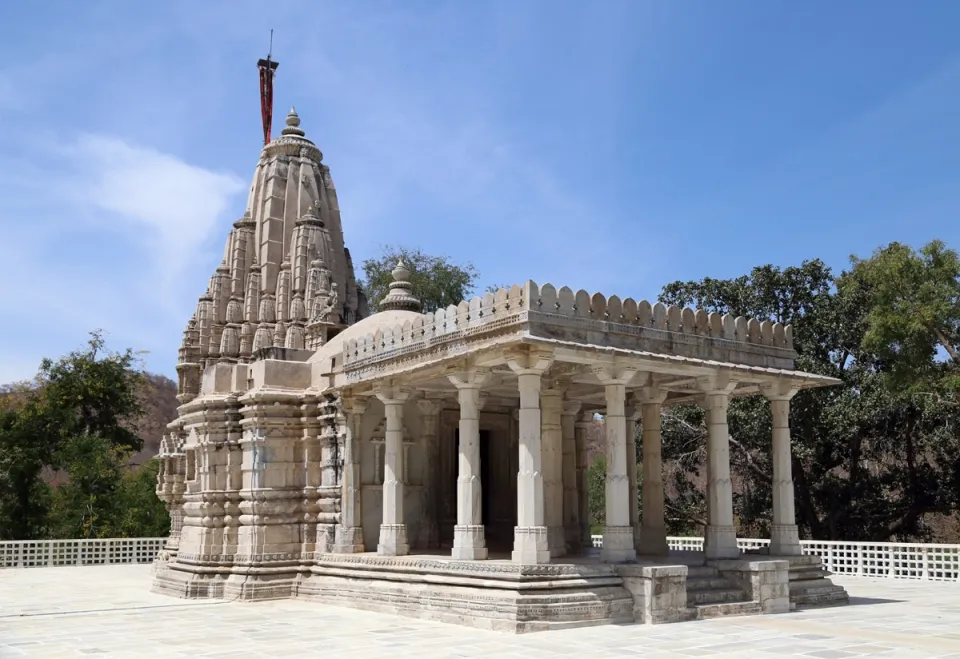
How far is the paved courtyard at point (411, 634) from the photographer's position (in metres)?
10.3

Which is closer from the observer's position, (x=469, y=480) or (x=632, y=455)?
(x=469, y=480)

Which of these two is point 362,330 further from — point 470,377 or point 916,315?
point 916,315

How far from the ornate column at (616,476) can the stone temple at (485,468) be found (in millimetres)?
32

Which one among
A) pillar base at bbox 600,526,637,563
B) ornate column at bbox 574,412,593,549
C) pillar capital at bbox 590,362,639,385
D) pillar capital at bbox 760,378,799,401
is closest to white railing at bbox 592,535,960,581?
ornate column at bbox 574,412,593,549

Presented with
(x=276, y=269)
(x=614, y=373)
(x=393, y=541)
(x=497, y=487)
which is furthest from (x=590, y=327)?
(x=276, y=269)

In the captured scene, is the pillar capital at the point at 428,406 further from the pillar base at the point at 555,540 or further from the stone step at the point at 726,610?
the stone step at the point at 726,610

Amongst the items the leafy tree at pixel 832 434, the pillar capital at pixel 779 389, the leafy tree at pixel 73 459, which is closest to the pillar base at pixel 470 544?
the pillar capital at pixel 779 389

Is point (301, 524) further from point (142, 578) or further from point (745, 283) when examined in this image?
point (745, 283)

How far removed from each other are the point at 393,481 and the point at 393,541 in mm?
996

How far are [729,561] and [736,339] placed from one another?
3.55m

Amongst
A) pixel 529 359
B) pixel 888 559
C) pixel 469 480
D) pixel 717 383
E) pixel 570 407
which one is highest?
pixel 529 359

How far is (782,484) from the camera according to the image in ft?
51.8

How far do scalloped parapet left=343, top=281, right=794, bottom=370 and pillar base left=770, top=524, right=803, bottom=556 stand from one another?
276 cm

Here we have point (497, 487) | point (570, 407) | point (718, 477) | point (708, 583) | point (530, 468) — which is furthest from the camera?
point (497, 487)
